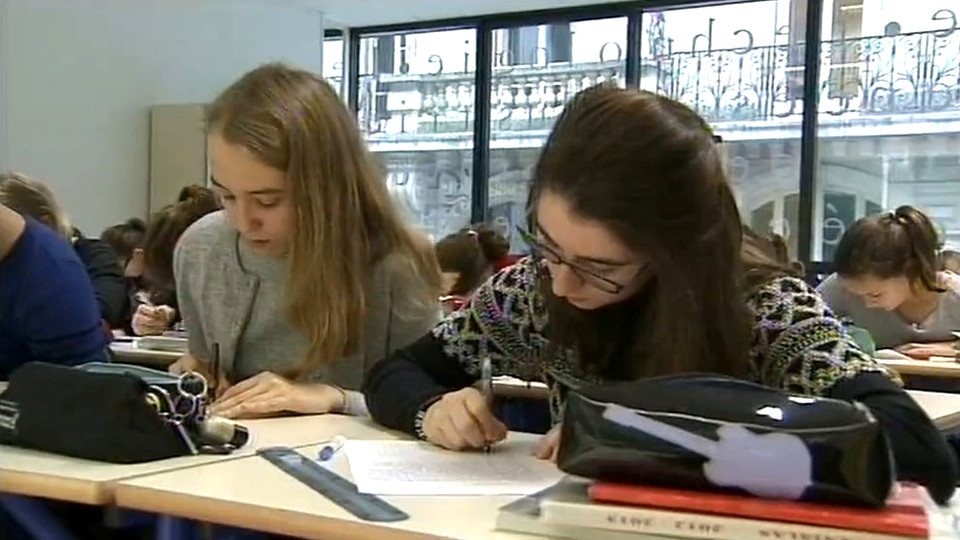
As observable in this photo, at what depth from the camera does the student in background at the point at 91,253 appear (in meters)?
2.89

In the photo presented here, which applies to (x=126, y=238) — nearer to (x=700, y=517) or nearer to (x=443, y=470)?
(x=443, y=470)

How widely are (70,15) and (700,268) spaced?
4.64 metres

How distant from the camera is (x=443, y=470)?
1.14 meters

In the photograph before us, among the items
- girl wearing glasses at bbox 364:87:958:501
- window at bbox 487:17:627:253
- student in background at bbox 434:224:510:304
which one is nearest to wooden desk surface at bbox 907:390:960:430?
girl wearing glasses at bbox 364:87:958:501

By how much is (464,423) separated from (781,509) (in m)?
0.50

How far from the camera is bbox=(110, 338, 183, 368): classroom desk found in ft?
9.20

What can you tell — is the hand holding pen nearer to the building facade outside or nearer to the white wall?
the building facade outside

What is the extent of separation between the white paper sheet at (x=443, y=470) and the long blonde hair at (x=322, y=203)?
0.42 metres

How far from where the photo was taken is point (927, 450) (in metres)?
1.09

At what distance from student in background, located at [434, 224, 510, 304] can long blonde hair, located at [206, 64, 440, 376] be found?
1.67m

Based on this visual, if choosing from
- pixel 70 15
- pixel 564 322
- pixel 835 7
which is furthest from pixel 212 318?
pixel 835 7

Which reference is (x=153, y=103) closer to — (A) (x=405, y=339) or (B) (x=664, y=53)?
(B) (x=664, y=53)

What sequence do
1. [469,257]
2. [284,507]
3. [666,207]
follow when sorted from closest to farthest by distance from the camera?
[284,507] → [666,207] → [469,257]

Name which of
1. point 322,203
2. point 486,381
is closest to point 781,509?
point 486,381
